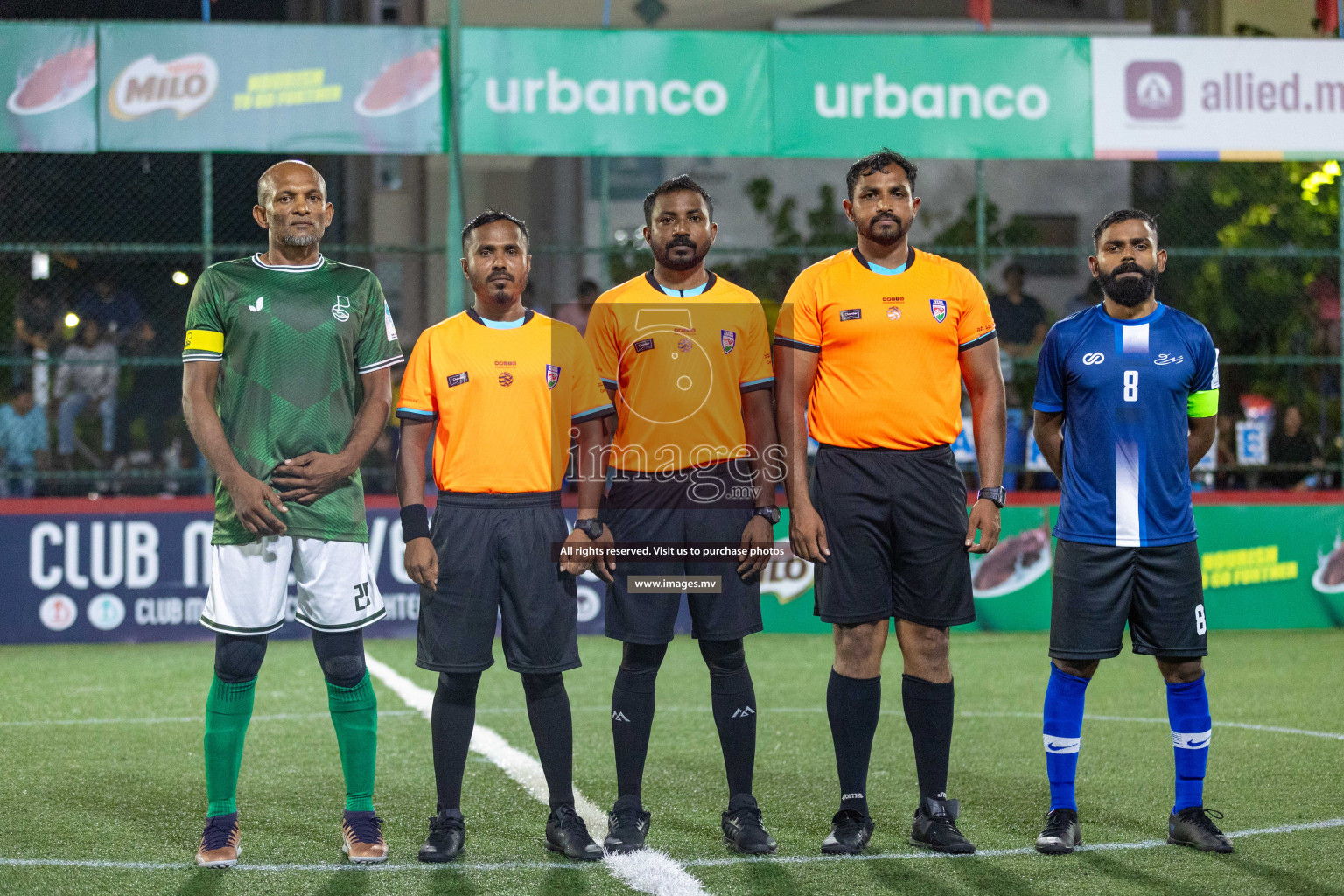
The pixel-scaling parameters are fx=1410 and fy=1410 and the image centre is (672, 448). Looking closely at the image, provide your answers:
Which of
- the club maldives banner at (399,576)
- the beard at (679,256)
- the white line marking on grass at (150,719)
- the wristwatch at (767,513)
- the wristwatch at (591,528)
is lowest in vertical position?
the white line marking on grass at (150,719)

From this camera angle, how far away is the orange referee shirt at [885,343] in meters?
4.64

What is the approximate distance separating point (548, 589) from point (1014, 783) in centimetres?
227

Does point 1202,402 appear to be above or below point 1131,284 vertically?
below

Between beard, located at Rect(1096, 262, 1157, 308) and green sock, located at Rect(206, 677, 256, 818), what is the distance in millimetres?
3129

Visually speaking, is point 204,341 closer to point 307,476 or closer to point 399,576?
point 307,476

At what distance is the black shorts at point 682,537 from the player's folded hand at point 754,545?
1.2 inches

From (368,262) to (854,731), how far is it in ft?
46.1

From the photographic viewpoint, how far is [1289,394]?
13.2 meters

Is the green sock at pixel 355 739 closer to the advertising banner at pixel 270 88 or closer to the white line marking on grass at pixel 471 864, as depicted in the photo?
the white line marking on grass at pixel 471 864

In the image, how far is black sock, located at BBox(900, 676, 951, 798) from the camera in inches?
184

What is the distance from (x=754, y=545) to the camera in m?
4.58

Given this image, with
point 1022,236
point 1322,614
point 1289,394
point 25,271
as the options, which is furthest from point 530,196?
point 1322,614

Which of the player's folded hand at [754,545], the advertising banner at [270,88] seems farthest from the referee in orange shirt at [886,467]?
the advertising banner at [270,88]

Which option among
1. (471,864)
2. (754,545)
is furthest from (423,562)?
(754,545)
